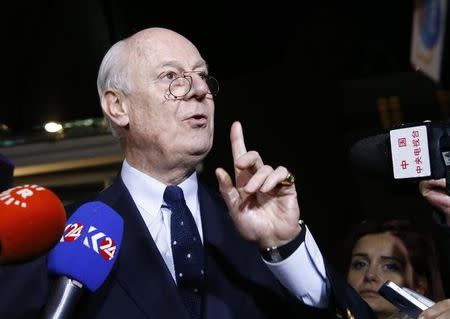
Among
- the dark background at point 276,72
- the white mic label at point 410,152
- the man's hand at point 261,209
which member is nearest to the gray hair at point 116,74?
the man's hand at point 261,209

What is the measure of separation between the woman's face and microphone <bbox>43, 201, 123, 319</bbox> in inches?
39.2

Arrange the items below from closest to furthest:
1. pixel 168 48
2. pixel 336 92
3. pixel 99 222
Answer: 1. pixel 99 222
2. pixel 168 48
3. pixel 336 92

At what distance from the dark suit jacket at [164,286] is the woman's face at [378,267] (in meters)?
0.62

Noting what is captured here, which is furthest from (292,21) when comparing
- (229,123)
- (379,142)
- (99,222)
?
(99,222)

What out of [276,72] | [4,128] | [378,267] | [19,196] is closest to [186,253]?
[19,196]

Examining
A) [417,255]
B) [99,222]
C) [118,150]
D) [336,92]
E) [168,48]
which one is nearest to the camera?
[99,222]

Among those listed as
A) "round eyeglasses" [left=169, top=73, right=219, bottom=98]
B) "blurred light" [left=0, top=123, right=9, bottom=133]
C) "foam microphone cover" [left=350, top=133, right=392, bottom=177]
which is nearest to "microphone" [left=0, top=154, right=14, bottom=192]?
"round eyeglasses" [left=169, top=73, right=219, bottom=98]

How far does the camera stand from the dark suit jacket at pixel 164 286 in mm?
1363

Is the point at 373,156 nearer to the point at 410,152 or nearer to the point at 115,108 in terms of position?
the point at 410,152

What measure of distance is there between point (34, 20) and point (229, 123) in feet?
3.28

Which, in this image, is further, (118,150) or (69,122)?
(118,150)

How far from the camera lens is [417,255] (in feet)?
6.93

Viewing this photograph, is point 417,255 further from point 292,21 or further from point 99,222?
point 292,21

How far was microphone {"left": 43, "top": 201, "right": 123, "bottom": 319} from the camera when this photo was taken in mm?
1131
